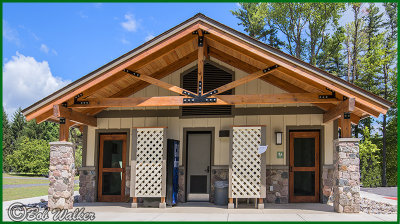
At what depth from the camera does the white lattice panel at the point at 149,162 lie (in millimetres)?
10367

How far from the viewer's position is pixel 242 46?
8992 mm

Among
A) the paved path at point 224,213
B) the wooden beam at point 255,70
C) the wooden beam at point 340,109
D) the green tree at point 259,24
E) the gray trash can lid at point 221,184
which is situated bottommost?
the paved path at point 224,213

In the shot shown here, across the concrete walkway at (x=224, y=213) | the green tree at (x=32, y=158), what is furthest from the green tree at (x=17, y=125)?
the concrete walkway at (x=224, y=213)

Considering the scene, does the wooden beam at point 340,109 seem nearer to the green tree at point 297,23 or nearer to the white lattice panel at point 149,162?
the white lattice panel at point 149,162

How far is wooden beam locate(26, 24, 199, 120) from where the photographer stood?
9.16 m

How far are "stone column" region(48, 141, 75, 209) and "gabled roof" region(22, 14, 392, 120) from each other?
99 centimetres

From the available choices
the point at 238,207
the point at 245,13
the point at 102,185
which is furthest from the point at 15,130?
the point at 238,207

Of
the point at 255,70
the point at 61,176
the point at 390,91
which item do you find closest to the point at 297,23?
the point at 390,91

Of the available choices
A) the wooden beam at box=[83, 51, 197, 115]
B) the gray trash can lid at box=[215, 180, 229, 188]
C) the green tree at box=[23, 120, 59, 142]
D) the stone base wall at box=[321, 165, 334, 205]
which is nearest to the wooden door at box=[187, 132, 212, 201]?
the gray trash can lid at box=[215, 180, 229, 188]

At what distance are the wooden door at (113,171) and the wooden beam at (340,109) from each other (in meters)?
6.00

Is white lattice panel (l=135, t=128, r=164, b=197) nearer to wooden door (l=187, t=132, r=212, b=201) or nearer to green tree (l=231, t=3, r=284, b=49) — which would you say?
wooden door (l=187, t=132, r=212, b=201)

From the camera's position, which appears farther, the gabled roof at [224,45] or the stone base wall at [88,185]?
the stone base wall at [88,185]

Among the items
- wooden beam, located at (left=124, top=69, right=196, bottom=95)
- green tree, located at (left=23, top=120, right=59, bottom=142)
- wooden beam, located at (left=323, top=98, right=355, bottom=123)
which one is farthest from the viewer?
green tree, located at (left=23, top=120, right=59, bottom=142)

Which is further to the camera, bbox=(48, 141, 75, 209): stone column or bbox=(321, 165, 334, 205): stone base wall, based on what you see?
bbox=(321, 165, 334, 205): stone base wall
